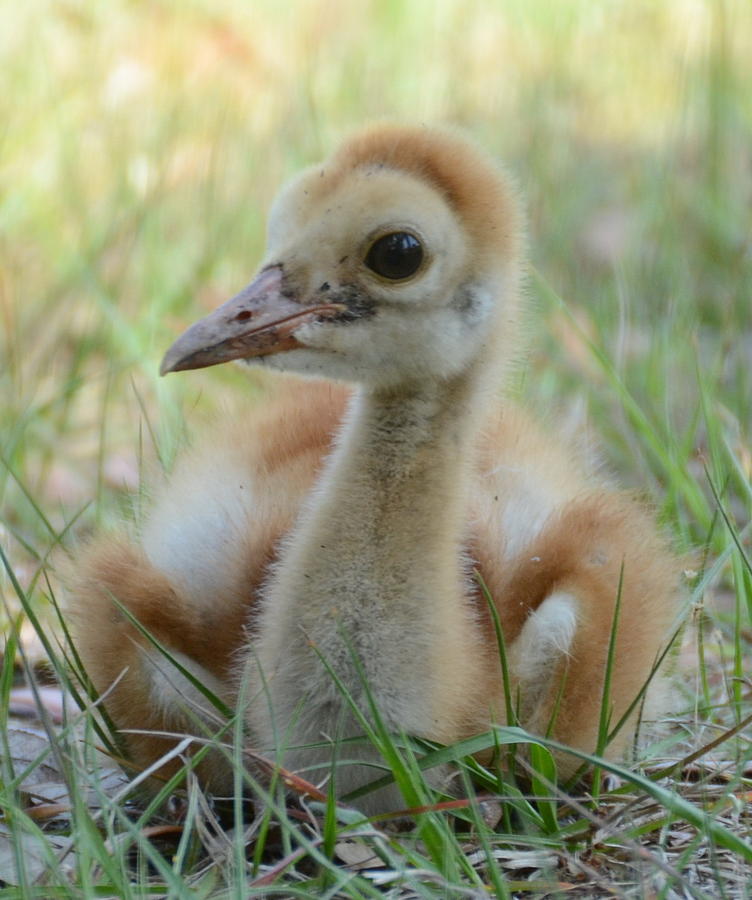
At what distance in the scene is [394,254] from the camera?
6.32 ft

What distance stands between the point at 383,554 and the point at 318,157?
7.56 feet

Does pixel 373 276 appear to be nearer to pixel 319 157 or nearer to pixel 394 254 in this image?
pixel 394 254

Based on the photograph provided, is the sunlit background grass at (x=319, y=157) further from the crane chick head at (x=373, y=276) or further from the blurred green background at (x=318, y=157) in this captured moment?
the crane chick head at (x=373, y=276)

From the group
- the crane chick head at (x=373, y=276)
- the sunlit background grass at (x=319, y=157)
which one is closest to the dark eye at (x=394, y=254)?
the crane chick head at (x=373, y=276)

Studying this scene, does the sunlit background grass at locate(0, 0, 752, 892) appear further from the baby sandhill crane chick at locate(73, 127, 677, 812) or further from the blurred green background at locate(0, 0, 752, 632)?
the baby sandhill crane chick at locate(73, 127, 677, 812)

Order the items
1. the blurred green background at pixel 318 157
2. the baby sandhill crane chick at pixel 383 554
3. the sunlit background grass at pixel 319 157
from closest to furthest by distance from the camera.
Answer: the baby sandhill crane chick at pixel 383 554 < the sunlit background grass at pixel 319 157 < the blurred green background at pixel 318 157

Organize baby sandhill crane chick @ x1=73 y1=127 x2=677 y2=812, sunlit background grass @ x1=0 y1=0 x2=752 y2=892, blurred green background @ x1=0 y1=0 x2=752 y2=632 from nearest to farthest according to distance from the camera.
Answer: baby sandhill crane chick @ x1=73 y1=127 x2=677 y2=812, sunlit background grass @ x1=0 y1=0 x2=752 y2=892, blurred green background @ x1=0 y1=0 x2=752 y2=632

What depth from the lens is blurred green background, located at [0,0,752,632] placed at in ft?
10.4

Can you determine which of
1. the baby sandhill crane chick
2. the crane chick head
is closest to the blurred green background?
the baby sandhill crane chick

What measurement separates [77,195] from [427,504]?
254 cm

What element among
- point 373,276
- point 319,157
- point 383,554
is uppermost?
point 319,157

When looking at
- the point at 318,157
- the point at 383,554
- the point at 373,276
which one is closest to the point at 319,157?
the point at 318,157

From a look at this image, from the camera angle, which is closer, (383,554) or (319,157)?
(383,554)

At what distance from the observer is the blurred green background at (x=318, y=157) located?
316cm
